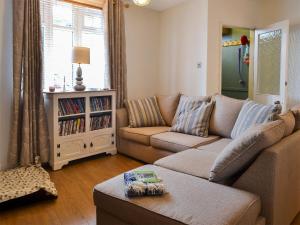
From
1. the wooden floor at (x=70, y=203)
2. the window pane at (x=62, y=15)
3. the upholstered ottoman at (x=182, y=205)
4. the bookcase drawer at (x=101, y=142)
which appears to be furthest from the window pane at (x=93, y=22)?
the upholstered ottoman at (x=182, y=205)

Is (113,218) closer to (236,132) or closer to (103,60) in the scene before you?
(236,132)

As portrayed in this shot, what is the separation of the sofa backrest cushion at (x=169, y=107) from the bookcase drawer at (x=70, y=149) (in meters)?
1.24

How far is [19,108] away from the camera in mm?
3096

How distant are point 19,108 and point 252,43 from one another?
428cm

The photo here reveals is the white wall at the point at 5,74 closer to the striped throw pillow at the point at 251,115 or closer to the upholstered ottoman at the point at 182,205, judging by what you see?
the upholstered ottoman at the point at 182,205

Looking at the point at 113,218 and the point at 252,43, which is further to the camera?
the point at 252,43

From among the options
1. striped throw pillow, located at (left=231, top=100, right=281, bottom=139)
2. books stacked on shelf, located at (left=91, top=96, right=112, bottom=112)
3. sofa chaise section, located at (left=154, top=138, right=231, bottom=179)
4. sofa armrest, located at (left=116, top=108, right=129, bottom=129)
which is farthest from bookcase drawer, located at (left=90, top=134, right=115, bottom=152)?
striped throw pillow, located at (left=231, top=100, right=281, bottom=139)

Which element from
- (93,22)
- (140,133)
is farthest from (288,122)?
(93,22)

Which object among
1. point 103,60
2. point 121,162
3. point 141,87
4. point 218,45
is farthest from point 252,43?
point 121,162

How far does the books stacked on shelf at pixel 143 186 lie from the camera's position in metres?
1.55

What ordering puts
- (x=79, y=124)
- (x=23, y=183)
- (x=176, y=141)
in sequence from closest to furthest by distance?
(x=23, y=183)
(x=176, y=141)
(x=79, y=124)

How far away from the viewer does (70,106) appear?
3391 millimetres

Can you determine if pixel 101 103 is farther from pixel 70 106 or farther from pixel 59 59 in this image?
pixel 59 59

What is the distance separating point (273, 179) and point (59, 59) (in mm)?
3109
